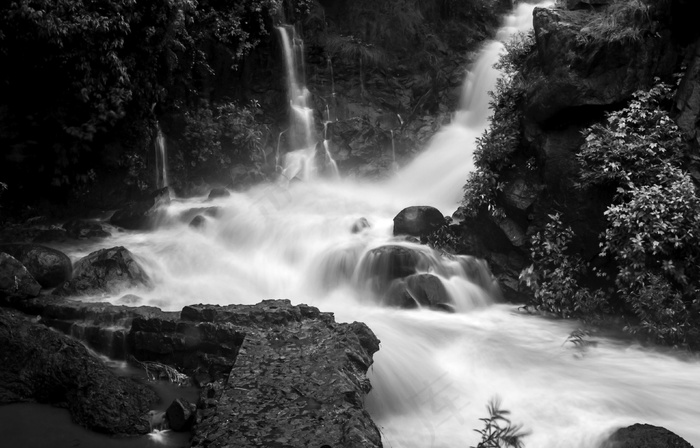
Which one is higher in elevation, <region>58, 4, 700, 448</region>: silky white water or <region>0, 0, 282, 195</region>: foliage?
<region>0, 0, 282, 195</region>: foliage

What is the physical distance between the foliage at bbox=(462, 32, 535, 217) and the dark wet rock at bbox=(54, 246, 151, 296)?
6094 millimetres

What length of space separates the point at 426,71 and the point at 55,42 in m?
10.7

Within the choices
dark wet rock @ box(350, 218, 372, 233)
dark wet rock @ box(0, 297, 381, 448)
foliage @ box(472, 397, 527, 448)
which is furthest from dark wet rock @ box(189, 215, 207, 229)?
foliage @ box(472, 397, 527, 448)

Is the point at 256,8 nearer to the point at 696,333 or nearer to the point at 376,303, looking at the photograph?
the point at 376,303

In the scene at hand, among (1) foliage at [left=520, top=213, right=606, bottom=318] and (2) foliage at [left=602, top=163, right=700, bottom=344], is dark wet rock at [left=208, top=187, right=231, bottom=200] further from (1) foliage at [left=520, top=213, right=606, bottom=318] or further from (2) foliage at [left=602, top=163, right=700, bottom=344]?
(2) foliage at [left=602, top=163, right=700, bottom=344]

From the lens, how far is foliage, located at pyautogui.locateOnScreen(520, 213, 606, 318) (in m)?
8.10

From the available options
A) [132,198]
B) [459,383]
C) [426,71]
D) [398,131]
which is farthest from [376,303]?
[426,71]

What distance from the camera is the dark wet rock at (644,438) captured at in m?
4.30

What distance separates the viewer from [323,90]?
51.2 feet

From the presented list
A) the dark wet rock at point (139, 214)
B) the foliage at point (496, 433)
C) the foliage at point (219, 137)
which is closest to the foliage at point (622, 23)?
the foliage at point (496, 433)

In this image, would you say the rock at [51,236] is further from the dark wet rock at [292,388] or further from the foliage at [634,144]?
the foliage at [634,144]

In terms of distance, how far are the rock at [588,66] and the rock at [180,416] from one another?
24.1 feet

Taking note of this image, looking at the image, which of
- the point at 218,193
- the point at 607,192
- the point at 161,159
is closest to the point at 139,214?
the point at 161,159

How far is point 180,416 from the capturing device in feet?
15.4
